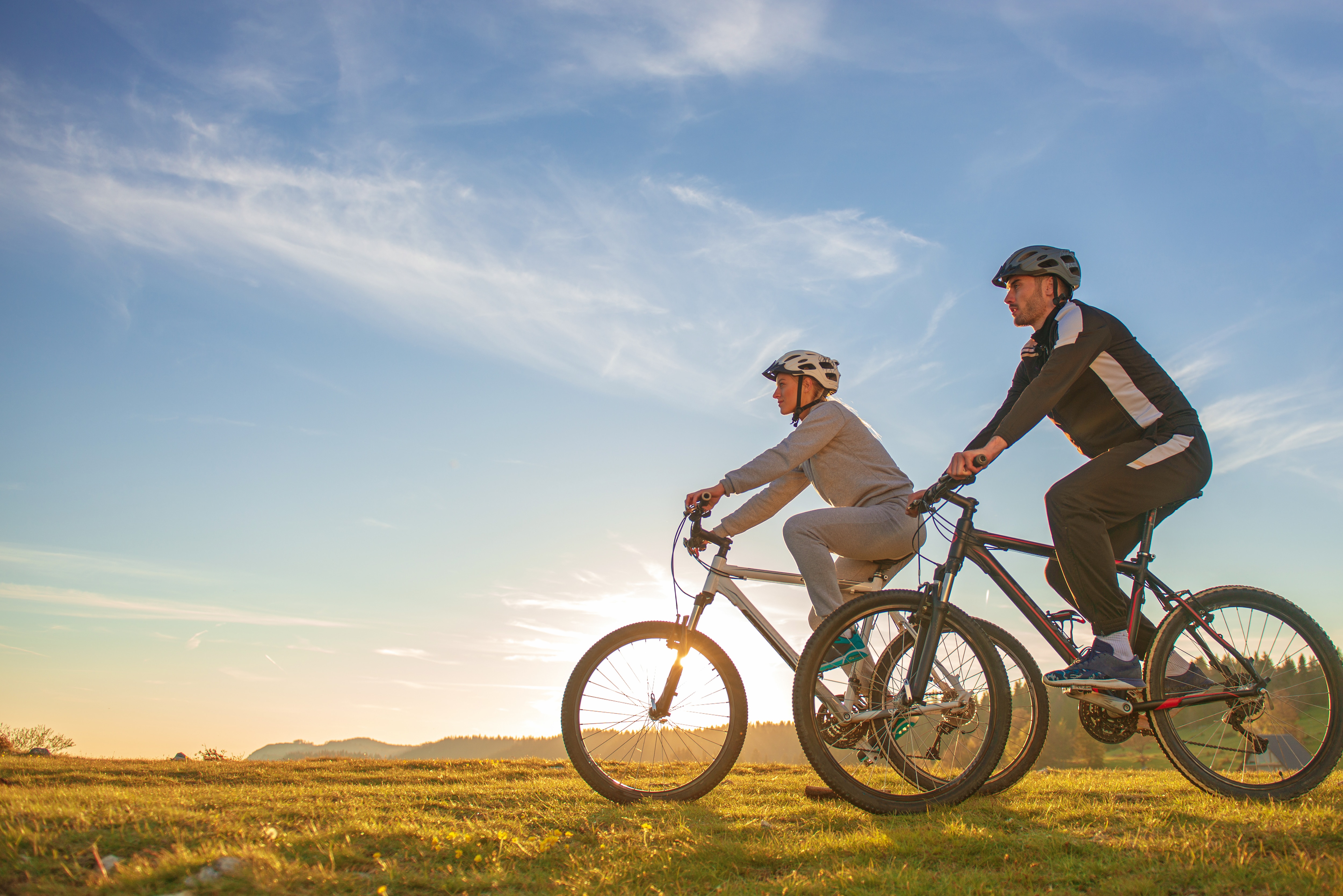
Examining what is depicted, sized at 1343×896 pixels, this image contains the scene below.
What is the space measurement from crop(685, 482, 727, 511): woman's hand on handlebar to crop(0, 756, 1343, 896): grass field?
2020 mm

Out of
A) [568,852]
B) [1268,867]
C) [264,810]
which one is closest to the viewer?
[1268,867]

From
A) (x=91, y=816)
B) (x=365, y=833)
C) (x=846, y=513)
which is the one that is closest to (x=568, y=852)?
(x=365, y=833)

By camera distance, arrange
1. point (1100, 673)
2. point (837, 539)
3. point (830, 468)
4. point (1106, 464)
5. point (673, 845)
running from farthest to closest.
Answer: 1. point (830, 468)
2. point (837, 539)
3. point (1106, 464)
4. point (1100, 673)
5. point (673, 845)

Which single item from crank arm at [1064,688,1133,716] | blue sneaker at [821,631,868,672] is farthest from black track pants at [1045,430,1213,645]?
blue sneaker at [821,631,868,672]

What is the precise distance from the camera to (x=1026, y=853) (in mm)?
3850

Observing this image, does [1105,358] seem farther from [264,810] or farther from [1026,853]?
[264,810]

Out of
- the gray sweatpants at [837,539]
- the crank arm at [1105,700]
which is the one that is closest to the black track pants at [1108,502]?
the crank arm at [1105,700]

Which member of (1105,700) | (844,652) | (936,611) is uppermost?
(936,611)

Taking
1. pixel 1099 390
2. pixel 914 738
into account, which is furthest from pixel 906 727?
pixel 1099 390

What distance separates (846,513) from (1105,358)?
1.93 m

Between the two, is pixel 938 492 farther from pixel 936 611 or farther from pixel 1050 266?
pixel 1050 266

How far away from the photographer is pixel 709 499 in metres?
5.83

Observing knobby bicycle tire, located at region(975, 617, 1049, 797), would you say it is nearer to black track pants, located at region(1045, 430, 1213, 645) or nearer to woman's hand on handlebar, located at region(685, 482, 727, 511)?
black track pants, located at region(1045, 430, 1213, 645)

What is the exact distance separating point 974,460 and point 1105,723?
192cm
